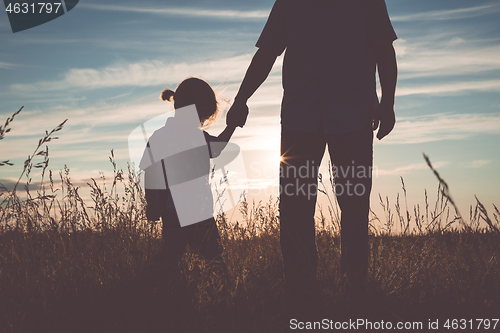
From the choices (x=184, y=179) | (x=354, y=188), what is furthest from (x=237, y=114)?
(x=354, y=188)

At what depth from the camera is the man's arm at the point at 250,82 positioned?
8.25 feet

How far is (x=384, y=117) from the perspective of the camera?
2.30 metres

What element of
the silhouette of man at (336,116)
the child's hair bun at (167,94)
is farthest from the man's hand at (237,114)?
the child's hair bun at (167,94)

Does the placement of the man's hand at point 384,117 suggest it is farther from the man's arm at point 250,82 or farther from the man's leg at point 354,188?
the man's arm at point 250,82

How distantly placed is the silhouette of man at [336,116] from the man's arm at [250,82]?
0.73ft

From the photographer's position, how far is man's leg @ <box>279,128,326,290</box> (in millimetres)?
2256

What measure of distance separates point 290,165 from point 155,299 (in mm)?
1133

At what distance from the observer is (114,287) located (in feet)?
7.01

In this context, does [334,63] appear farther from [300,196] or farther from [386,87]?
[300,196]

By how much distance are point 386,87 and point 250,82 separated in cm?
91

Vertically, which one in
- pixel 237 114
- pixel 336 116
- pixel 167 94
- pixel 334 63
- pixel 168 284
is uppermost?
pixel 167 94

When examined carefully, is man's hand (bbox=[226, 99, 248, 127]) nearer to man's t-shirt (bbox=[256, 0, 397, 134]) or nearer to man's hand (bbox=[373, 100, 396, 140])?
man's t-shirt (bbox=[256, 0, 397, 134])

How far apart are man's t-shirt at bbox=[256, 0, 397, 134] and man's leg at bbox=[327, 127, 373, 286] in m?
0.09

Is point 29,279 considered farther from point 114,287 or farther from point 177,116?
point 177,116
